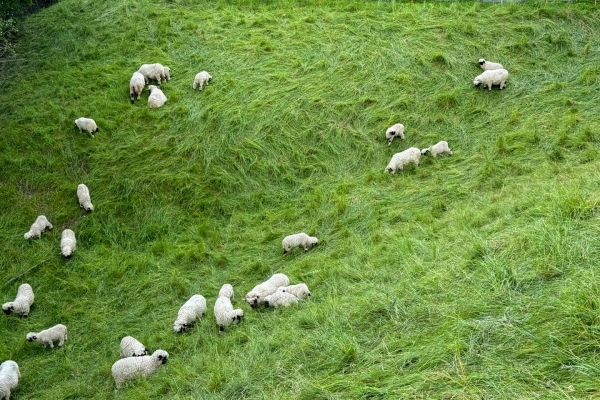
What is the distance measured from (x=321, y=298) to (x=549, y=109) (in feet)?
19.7

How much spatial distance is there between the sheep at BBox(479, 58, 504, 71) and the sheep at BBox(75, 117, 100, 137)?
7686 mm

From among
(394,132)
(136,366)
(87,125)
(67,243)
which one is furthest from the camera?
(87,125)

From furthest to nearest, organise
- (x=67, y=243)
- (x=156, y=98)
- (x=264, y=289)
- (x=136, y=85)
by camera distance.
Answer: (x=136, y=85)
(x=156, y=98)
(x=67, y=243)
(x=264, y=289)

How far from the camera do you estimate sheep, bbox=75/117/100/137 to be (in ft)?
37.6

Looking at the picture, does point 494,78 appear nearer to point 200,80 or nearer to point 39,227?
point 200,80

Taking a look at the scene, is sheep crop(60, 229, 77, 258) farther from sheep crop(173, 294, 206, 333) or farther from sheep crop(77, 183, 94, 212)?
sheep crop(173, 294, 206, 333)

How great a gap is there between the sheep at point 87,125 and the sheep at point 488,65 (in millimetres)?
7686

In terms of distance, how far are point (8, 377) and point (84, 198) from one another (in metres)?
3.87

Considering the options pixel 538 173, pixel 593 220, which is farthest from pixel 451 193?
pixel 593 220

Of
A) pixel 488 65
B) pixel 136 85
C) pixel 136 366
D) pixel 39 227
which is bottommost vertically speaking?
pixel 39 227

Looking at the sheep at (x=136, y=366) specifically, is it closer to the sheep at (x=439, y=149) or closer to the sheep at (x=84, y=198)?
the sheep at (x=84, y=198)

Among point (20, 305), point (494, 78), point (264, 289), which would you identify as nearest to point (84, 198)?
point (20, 305)

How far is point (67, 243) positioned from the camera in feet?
31.3

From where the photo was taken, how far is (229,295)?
25.3 feet
